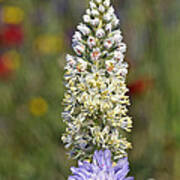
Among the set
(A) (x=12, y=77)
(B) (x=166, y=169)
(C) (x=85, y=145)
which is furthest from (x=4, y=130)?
(C) (x=85, y=145)

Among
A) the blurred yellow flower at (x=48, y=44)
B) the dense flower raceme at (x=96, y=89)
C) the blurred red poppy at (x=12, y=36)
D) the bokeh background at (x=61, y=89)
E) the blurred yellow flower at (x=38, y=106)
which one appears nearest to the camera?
the dense flower raceme at (x=96, y=89)

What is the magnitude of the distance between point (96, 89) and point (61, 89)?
9.23 feet

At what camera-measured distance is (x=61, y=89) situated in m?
4.25

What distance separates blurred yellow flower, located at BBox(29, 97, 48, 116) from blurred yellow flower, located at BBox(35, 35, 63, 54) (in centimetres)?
91

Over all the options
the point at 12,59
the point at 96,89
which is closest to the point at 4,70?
the point at 12,59

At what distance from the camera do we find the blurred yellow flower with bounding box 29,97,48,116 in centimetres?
387

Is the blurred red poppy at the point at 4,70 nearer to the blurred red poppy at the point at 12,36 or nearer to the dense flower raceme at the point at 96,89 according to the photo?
the blurred red poppy at the point at 12,36

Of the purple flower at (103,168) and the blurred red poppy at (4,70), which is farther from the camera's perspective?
the blurred red poppy at (4,70)

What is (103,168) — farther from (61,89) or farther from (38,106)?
(61,89)

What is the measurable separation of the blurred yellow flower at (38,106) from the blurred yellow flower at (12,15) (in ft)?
4.07

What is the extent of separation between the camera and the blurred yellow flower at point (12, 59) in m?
4.66

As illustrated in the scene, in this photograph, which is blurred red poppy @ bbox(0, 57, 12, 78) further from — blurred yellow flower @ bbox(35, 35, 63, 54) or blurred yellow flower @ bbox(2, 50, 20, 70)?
blurred yellow flower @ bbox(35, 35, 63, 54)

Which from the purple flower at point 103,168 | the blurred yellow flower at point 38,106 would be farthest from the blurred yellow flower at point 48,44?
the purple flower at point 103,168

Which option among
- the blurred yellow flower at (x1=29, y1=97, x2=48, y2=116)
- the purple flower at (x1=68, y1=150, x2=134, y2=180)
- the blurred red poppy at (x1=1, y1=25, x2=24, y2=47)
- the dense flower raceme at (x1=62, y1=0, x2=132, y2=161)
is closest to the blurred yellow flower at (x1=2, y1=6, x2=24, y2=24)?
the blurred red poppy at (x1=1, y1=25, x2=24, y2=47)
